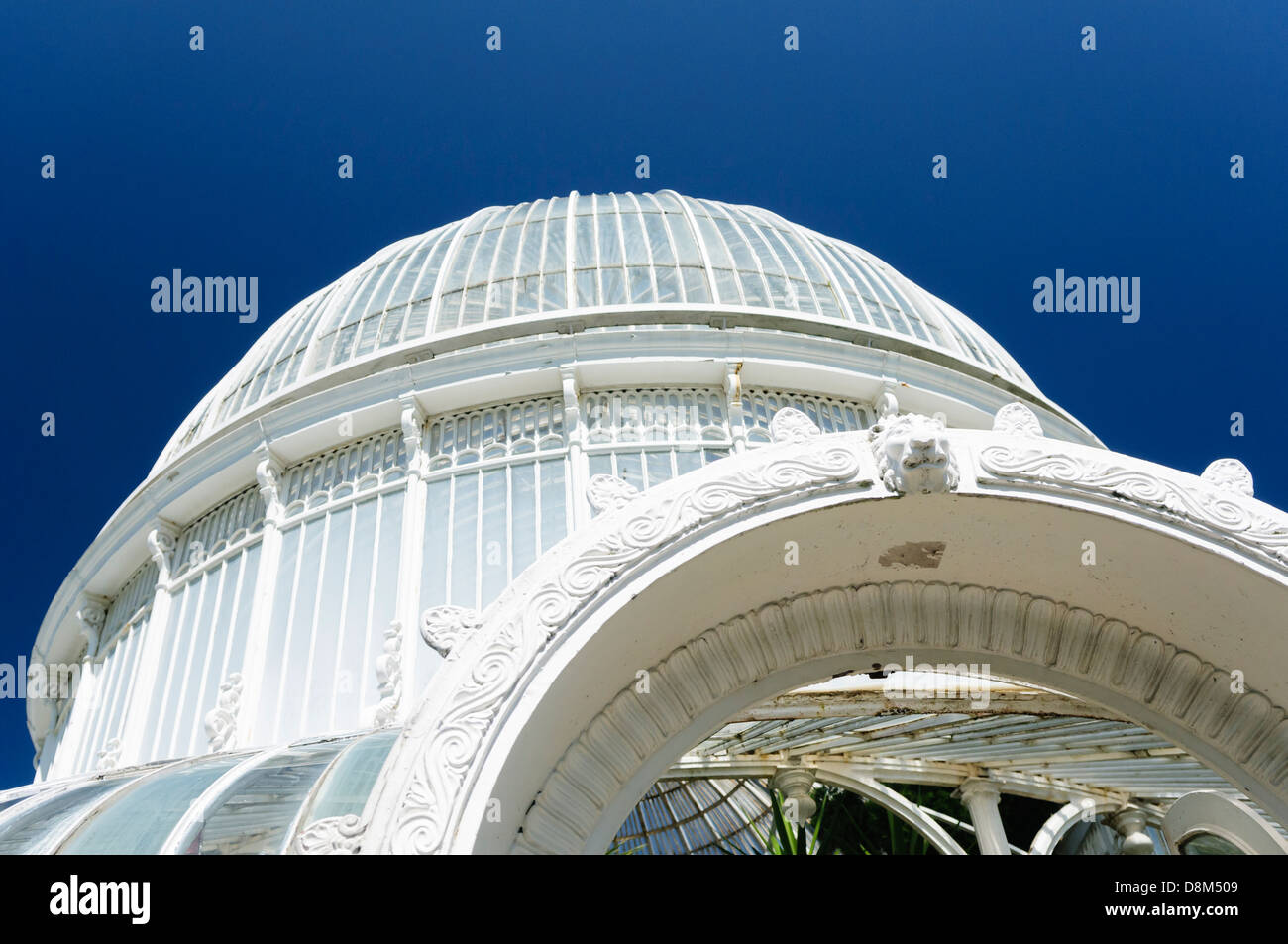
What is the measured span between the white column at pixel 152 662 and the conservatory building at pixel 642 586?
43 mm

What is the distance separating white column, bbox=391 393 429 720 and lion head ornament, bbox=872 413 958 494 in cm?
Result: 551

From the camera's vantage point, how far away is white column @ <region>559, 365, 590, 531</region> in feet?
38.9

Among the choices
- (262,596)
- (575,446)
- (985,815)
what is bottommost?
(985,815)

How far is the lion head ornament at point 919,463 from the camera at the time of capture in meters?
5.97

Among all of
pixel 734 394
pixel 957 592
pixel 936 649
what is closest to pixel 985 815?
pixel 734 394

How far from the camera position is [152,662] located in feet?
42.0

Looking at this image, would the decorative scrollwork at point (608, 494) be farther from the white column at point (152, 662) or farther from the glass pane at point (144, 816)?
the white column at point (152, 662)

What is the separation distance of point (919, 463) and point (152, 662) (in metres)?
9.66

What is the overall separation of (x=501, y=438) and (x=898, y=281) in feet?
21.6

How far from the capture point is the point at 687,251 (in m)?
14.8

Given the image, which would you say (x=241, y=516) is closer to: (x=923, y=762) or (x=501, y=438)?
(x=501, y=438)

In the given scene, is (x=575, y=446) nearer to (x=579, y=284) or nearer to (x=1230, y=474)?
(x=579, y=284)
